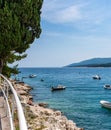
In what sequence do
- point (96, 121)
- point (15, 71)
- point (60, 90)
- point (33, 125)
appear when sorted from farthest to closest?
point (60, 90)
point (96, 121)
point (15, 71)
point (33, 125)

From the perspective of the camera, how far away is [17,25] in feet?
94.6

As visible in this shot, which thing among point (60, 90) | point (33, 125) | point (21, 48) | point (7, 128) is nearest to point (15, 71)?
point (21, 48)

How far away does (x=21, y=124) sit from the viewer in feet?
15.9

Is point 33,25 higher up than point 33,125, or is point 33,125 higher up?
point 33,25

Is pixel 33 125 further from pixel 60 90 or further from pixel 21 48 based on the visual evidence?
pixel 60 90

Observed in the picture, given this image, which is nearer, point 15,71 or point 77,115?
point 15,71

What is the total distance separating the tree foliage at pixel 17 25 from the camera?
28.8m

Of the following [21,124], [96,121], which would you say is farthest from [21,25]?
[21,124]

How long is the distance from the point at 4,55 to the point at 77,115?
19.6 metres

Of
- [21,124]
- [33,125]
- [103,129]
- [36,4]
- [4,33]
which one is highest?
[36,4]

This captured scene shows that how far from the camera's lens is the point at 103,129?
37.5m

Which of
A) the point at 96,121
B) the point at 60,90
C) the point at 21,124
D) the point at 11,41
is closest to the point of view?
the point at 21,124

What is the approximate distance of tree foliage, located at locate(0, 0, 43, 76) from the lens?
2875cm

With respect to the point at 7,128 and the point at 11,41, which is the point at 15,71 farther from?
the point at 7,128
